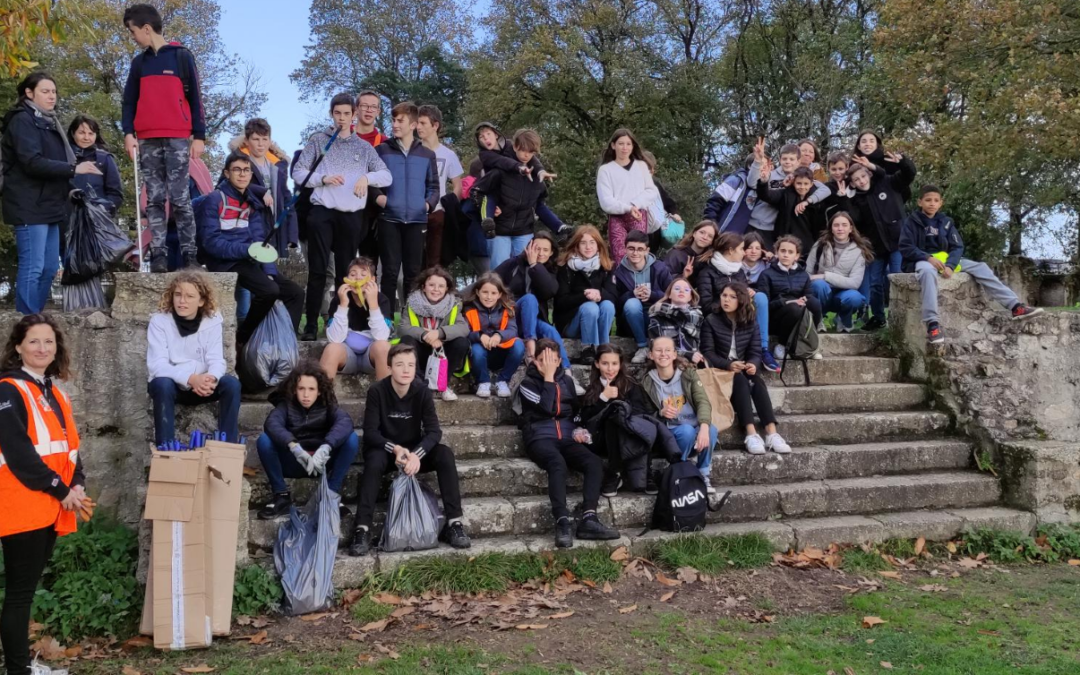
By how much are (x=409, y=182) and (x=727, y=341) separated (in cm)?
317

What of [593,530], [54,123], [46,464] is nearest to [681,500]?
[593,530]

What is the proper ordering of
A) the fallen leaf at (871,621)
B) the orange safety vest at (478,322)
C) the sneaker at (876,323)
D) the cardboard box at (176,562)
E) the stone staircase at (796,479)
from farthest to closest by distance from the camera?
the sneaker at (876,323), the orange safety vest at (478,322), the stone staircase at (796,479), the fallen leaf at (871,621), the cardboard box at (176,562)

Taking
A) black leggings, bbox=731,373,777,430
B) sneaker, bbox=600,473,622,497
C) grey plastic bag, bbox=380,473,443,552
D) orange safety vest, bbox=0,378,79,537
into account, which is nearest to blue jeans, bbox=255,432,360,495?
grey plastic bag, bbox=380,473,443,552

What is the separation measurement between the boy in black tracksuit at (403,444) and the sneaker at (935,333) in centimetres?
457

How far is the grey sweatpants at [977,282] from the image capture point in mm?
7195

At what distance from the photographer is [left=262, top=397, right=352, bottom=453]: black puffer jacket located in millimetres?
4988

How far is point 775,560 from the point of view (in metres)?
5.44

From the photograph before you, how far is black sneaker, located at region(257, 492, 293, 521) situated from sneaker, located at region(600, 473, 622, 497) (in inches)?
84.2

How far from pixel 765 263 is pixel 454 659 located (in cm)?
507

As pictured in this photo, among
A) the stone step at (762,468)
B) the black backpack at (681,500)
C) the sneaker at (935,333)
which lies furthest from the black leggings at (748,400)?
the sneaker at (935,333)

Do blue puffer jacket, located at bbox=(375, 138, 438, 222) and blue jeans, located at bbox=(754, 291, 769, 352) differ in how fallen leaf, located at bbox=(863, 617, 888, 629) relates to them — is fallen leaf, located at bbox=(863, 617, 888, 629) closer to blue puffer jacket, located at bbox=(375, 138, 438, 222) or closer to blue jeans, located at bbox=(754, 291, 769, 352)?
blue jeans, located at bbox=(754, 291, 769, 352)

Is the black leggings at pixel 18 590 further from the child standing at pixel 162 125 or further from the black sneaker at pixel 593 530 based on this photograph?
the black sneaker at pixel 593 530

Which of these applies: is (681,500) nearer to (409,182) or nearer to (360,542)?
(360,542)

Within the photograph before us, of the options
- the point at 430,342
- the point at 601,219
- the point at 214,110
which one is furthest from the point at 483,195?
the point at 214,110
